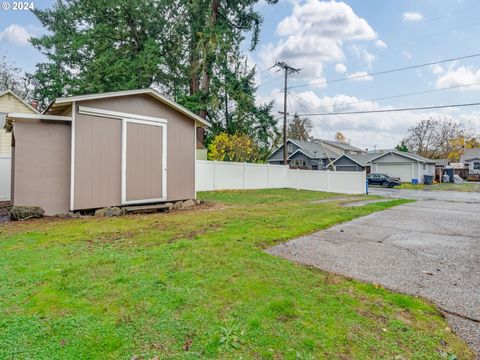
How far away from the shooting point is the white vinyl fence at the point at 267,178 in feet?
47.6

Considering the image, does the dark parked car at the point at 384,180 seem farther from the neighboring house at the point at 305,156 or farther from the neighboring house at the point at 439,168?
the neighboring house at the point at 439,168

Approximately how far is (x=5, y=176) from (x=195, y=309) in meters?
12.1

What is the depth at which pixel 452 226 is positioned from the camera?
21.1 ft

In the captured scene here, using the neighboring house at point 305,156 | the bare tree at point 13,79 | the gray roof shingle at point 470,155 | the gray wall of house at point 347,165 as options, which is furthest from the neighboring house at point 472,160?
the bare tree at point 13,79

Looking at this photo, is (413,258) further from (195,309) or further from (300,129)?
(300,129)

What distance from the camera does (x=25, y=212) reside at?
6.52 meters

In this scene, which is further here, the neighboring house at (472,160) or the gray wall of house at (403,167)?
the neighboring house at (472,160)

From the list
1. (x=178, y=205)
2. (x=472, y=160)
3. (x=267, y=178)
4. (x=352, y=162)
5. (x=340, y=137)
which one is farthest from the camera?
(x=340, y=137)

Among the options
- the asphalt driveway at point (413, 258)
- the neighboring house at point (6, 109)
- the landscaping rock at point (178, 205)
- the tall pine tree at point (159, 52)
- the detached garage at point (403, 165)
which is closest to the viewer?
the asphalt driveway at point (413, 258)

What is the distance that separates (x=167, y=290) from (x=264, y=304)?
38.1 inches

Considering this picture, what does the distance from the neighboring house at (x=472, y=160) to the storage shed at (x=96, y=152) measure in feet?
145

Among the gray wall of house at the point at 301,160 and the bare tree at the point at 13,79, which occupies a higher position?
the bare tree at the point at 13,79

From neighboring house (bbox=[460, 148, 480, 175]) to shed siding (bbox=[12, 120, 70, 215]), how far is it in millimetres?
46806

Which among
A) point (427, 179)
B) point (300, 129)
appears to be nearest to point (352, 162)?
point (427, 179)
